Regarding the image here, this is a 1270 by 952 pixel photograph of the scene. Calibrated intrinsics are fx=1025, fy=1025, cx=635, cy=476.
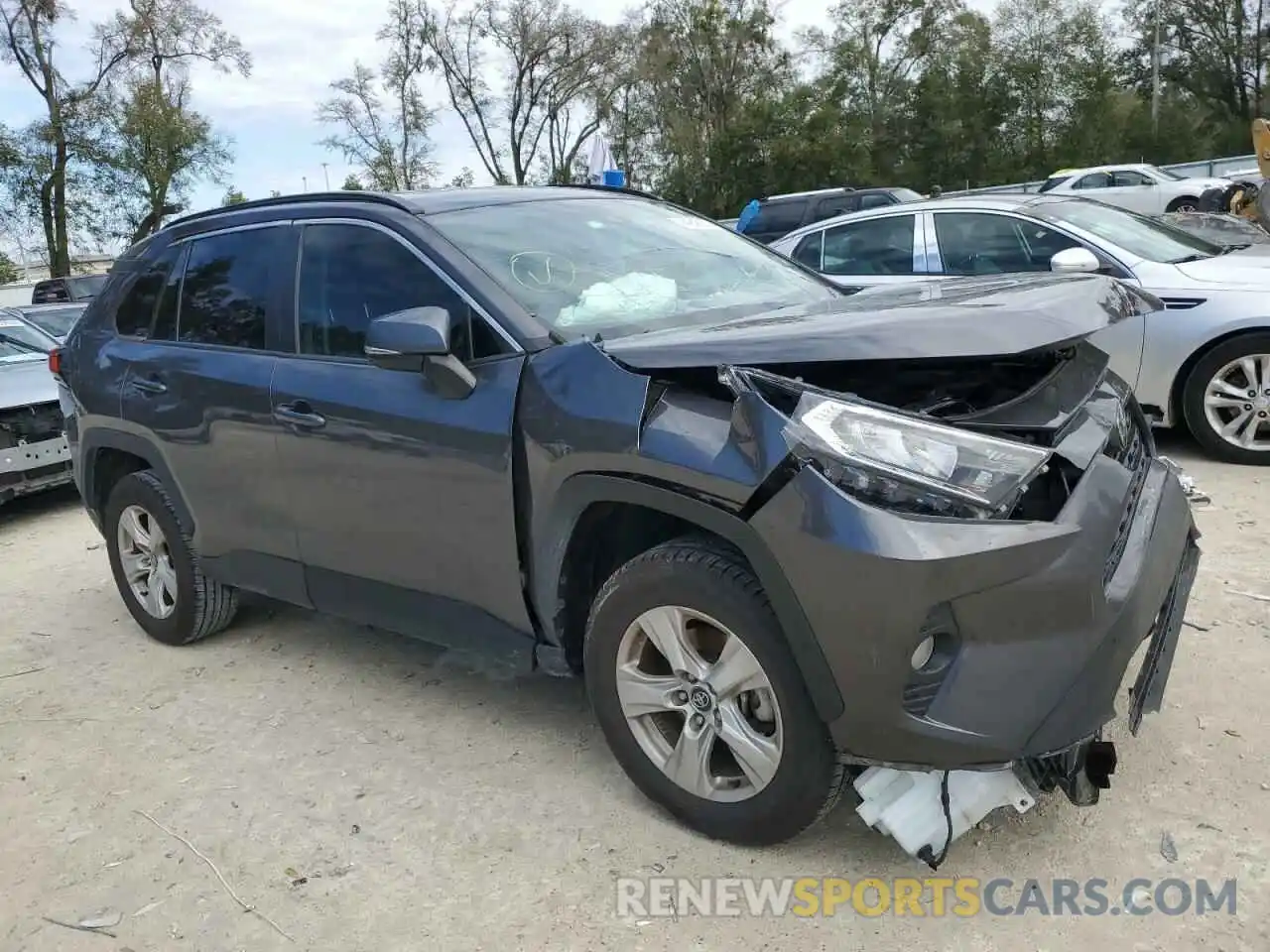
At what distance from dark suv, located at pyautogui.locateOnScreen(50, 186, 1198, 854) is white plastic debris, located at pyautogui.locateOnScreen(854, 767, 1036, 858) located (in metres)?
0.01

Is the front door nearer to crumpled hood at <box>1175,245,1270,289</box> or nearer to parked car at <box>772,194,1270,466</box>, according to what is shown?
parked car at <box>772,194,1270,466</box>

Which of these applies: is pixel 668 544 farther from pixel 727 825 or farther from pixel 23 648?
pixel 23 648

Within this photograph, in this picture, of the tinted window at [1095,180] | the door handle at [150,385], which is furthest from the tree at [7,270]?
the door handle at [150,385]

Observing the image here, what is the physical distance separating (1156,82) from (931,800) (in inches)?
1915

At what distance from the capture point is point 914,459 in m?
2.24

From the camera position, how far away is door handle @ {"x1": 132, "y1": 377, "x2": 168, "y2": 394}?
4137 millimetres

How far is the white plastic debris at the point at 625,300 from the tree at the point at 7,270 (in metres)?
40.2

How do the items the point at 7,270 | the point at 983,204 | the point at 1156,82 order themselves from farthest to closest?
1. the point at 1156,82
2. the point at 7,270
3. the point at 983,204

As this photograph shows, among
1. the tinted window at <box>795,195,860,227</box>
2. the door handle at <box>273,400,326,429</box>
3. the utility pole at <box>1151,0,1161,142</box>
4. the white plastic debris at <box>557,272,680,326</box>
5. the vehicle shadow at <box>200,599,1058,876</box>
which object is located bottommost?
the vehicle shadow at <box>200,599,1058,876</box>

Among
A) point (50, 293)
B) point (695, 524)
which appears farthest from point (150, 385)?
point (50, 293)

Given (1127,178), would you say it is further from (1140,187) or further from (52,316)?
(52,316)

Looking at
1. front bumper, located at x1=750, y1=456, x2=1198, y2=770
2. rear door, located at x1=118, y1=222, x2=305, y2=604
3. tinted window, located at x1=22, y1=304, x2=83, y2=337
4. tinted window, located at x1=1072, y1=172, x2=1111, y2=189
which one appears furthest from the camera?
tinted window, located at x1=1072, y1=172, x2=1111, y2=189

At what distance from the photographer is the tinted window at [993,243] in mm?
6402

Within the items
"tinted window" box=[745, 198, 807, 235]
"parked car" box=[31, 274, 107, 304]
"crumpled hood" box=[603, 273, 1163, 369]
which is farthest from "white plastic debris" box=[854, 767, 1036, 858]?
"parked car" box=[31, 274, 107, 304]
